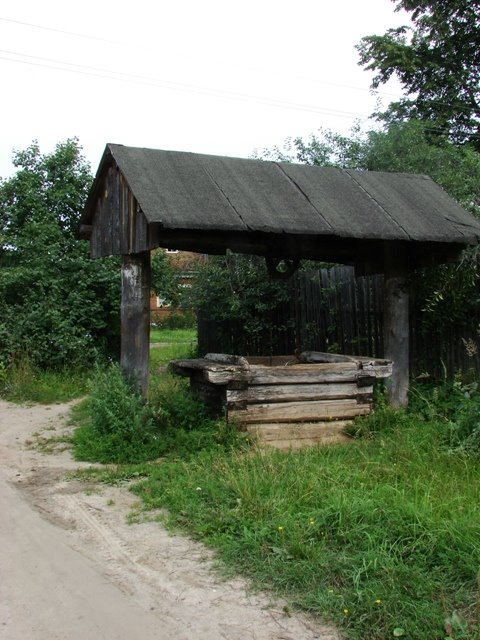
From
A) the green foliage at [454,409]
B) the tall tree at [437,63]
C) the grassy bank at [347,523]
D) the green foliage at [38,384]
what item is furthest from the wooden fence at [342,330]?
the tall tree at [437,63]

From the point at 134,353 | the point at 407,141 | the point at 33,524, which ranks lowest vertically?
the point at 33,524

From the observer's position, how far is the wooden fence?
29.5 ft

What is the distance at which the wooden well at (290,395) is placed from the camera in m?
7.10

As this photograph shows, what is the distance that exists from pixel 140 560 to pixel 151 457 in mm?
2498

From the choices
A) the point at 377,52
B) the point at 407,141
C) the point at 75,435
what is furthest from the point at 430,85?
the point at 75,435

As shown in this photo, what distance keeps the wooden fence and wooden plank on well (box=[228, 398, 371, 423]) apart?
4.76ft

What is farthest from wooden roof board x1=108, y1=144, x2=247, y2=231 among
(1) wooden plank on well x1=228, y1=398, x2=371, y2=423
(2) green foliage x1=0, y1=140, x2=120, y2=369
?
(2) green foliage x1=0, y1=140, x2=120, y2=369

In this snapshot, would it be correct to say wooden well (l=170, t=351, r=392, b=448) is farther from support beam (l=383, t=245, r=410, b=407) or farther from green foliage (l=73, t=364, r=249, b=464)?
support beam (l=383, t=245, r=410, b=407)

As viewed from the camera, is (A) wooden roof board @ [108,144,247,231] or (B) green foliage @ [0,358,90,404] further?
(B) green foliage @ [0,358,90,404]

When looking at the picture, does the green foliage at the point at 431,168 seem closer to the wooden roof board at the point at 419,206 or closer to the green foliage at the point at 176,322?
the wooden roof board at the point at 419,206

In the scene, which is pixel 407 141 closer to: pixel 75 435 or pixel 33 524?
pixel 75 435

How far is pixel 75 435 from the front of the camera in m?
8.14

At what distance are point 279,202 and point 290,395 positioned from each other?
7.75 ft

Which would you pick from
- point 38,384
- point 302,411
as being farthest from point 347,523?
point 38,384
